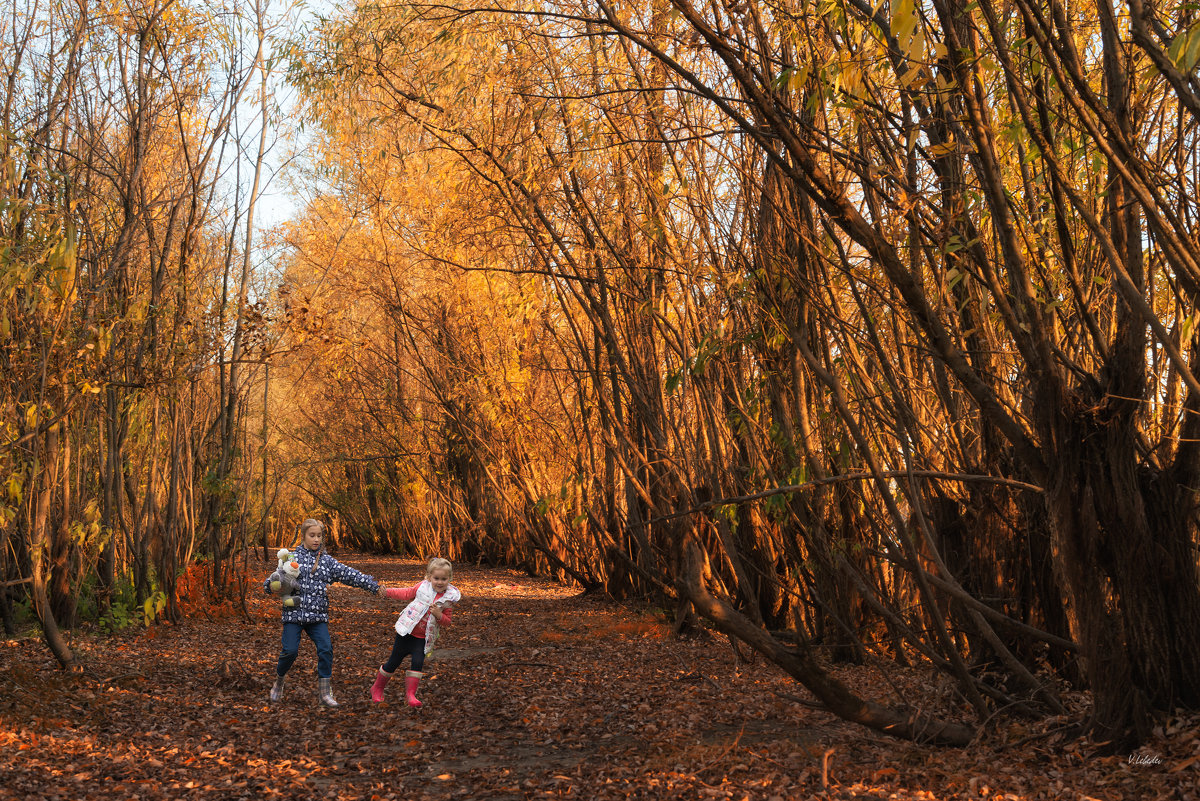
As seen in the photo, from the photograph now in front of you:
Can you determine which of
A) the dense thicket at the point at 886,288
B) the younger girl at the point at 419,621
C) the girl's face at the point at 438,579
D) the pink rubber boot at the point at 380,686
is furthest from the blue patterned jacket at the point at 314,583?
the dense thicket at the point at 886,288

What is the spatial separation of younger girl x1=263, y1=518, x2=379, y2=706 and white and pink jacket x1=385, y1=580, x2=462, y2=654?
→ 0.24m

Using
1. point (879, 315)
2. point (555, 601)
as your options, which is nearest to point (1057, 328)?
point (879, 315)

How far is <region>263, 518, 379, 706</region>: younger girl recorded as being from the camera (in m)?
6.41

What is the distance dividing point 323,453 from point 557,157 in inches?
719

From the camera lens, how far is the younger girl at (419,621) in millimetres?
6414

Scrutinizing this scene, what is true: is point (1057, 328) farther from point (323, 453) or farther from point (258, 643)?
point (323, 453)

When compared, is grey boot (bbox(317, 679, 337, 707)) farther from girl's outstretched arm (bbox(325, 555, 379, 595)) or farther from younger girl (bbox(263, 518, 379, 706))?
girl's outstretched arm (bbox(325, 555, 379, 595))

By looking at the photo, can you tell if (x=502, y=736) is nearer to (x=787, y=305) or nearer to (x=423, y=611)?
(x=423, y=611)

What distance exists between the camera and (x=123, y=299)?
8.28 meters

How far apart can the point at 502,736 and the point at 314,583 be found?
1.76m

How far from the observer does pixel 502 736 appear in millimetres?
5676

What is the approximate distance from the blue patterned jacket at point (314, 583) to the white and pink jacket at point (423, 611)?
0.24m

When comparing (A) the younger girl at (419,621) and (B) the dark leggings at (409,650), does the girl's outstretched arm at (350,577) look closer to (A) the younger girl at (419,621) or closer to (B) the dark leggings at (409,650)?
(A) the younger girl at (419,621)

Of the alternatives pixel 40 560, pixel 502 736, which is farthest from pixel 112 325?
pixel 502 736
